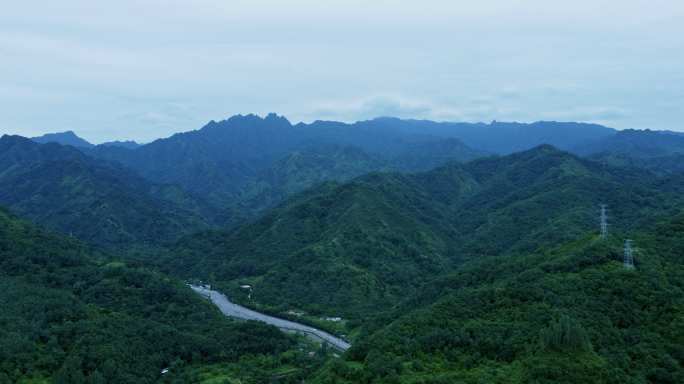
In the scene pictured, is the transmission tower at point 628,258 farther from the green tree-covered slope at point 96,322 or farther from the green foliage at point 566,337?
the green tree-covered slope at point 96,322

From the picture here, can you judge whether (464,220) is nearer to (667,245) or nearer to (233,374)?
(667,245)

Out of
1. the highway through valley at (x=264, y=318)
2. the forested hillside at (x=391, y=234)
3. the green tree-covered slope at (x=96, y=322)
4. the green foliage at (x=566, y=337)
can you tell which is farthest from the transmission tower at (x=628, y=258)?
the forested hillside at (x=391, y=234)

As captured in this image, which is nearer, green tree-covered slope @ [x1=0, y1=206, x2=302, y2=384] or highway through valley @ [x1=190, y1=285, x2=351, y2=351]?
green tree-covered slope @ [x1=0, y1=206, x2=302, y2=384]

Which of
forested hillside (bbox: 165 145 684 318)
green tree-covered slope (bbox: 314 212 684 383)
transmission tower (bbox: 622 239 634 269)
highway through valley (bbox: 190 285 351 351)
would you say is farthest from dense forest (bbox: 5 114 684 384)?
highway through valley (bbox: 190 285 351 351)

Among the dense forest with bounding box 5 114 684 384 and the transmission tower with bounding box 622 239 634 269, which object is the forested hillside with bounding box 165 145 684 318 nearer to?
the dense forest with bounding box 5 114 684 384

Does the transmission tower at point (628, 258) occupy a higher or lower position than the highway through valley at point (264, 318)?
higher

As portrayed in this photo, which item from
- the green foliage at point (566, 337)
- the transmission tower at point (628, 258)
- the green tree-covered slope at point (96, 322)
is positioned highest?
the transmission tower at point (628, 258)

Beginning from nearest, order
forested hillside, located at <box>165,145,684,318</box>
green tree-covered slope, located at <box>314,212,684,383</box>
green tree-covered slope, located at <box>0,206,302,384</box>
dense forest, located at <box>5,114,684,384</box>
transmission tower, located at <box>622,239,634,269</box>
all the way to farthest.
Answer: green tree-covered slope, located at <box>314,212,684,383</box>, dense forest, located at <box>5,114,684,384</box>, transmission tower, located at <box>622,239,634,269</box>, green tree-covered slope, located at <box>0,206,302,384</box>, forested hillside, located at <box>165,145,684,318</box>

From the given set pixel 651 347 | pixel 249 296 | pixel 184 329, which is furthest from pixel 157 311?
pixel 651 347
